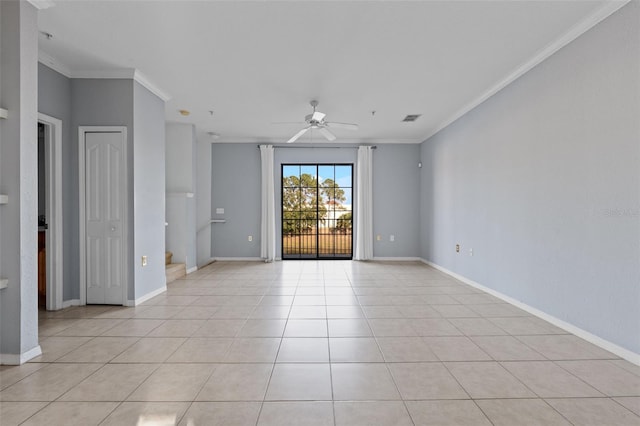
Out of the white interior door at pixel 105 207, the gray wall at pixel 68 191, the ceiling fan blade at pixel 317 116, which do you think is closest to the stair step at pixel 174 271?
the white interior door at pixel 105 207

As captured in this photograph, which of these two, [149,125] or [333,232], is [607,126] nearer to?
[149,125]

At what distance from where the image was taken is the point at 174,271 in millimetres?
5242

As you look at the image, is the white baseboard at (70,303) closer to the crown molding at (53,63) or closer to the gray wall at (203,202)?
the crown molding at (53,63)

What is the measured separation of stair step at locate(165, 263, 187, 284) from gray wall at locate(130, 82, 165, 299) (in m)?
0.66

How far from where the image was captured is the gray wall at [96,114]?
3799 mm

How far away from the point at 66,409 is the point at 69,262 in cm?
253

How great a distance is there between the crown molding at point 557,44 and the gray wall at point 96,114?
14.7ft

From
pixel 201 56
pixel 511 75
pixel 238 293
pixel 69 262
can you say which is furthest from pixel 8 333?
pixel 511 75

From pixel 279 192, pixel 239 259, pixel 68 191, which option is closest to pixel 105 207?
pixel 68 191

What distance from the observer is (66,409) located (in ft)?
6.03

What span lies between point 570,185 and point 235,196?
597 cm

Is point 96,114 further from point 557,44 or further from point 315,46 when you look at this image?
point 557,44

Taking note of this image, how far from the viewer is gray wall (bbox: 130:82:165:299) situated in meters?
3.87

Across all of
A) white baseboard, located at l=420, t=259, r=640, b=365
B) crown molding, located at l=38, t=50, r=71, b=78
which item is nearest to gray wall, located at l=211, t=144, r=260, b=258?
crown molding, located at l=38, t=50, r=71, b=78
